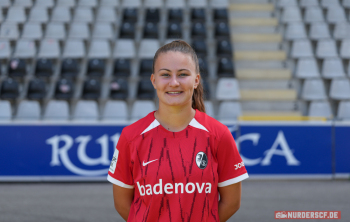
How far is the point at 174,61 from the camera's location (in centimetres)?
144

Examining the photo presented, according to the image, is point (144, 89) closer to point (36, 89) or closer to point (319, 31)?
point (36, 89)

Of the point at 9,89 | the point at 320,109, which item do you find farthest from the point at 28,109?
the point at 320,109

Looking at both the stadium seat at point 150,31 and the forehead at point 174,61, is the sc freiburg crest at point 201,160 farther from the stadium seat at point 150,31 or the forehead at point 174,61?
the stadium seat at point 150,31

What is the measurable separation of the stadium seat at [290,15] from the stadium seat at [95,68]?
5.35 meters

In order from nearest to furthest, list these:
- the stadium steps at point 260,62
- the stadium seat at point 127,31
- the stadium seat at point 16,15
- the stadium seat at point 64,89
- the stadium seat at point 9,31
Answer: the stadium seat at point 64,89 → the stadium steps at point 260,62 → the stadium seat at point 9,31 → the stadium seat at point 127,31 → the stadium seat at point 16,15

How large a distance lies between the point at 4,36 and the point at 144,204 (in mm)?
9641

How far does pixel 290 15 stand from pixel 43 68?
6916 mm

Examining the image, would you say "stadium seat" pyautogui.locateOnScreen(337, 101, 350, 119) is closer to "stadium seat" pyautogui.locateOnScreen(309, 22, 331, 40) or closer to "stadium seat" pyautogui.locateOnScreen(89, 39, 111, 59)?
"stadium seat" pyautogui.locateOnScreen(309, 22, 331, 40)

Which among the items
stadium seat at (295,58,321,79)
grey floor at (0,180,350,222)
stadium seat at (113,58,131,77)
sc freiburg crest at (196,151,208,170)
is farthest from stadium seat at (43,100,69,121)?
sc freiburg crest at (196,151,208,170)

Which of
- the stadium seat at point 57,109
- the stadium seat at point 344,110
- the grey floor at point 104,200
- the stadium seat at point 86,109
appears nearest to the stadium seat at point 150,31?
the stadium seat at point 86,109

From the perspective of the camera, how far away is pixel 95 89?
852cm

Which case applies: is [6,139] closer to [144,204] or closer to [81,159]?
[81,159]

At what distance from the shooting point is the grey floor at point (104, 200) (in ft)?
14.0

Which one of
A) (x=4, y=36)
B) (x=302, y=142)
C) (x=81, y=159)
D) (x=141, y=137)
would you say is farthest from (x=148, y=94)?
(x=141, y=137)
